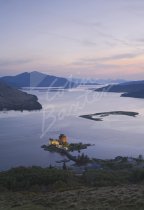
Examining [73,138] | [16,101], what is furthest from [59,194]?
[16,101]

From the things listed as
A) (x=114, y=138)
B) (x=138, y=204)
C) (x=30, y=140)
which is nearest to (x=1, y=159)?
(x=30, y=140)

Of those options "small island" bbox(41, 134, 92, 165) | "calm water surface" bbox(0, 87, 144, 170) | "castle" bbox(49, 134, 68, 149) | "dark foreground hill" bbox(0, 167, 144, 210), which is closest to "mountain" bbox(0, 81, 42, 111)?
"calm water surface" bbox(0, 87, 144, 170)

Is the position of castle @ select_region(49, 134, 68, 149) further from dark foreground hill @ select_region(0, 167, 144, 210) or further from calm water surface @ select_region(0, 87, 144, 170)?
dark foreground hill @ select_region(0, 167, 144, 210)

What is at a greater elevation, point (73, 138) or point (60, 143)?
point (60, 143)

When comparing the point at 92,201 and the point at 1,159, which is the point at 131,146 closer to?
the point at 1,159

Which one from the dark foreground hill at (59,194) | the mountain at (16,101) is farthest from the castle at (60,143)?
the mountain at (16,101)

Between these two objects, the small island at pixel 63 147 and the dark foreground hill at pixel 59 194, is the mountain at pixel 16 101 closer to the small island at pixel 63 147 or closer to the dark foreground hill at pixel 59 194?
the small island at pixel 63 147

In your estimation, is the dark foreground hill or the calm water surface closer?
the dark foreground hill

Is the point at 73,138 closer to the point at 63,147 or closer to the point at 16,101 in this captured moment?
the point at 63,147
